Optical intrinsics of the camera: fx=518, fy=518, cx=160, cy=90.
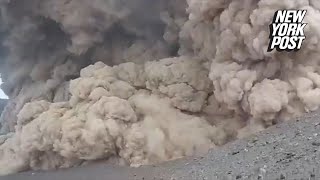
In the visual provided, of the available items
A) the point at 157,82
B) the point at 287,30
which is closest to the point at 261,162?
the point at 287,30

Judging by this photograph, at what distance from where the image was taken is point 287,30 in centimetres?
1109

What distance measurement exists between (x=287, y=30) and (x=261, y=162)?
4288 millimetres

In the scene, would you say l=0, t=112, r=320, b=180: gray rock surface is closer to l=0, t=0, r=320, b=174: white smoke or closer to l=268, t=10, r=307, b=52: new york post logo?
l=0, t=0, r=320, b=174: white smoke

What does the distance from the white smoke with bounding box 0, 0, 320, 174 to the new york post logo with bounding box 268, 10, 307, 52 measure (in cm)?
18

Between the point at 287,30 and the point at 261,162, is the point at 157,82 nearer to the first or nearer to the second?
the point at 287,30

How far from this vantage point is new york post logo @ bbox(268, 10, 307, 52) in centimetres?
1095

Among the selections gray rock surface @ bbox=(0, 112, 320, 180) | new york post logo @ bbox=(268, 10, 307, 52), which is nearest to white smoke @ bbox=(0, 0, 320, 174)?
new york post logo @ bbox=(268, 10, 307, 52)

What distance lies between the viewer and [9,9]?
19.9 meters

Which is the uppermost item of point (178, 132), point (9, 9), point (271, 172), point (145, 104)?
point (9, 9)

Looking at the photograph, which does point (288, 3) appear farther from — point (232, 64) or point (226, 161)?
point (226, 161)

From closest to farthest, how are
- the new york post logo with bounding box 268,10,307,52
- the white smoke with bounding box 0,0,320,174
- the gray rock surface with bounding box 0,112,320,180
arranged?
1. the gray rock surface with bounding box 0,112,320,180
2. the new york post logo with bounding box 268,10,307,52
3. the white smoke with bounding box 0,0,320,174

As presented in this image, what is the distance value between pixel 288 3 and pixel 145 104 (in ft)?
15.9

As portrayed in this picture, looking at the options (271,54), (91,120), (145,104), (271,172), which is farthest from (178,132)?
(271,172)

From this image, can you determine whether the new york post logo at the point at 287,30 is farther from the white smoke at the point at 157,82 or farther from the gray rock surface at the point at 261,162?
the gray rock surface at the point at 261,162
